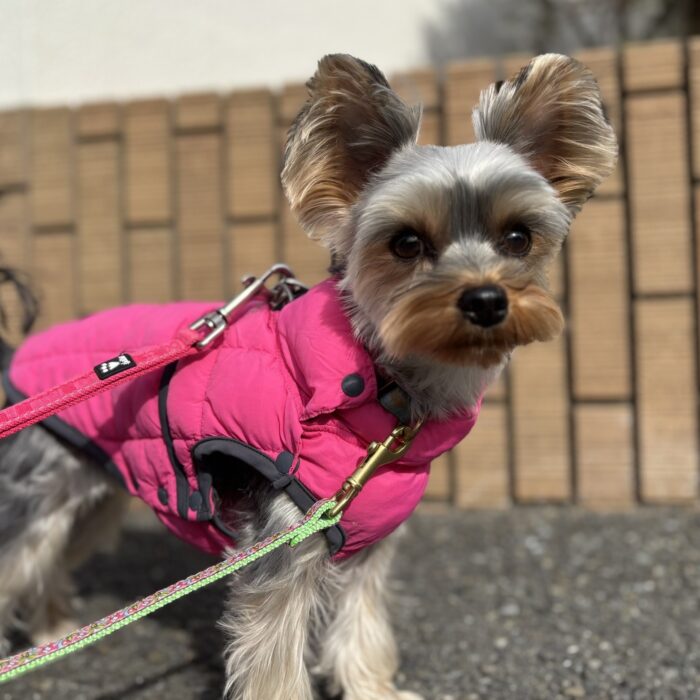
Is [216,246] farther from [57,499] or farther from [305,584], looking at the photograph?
[305,584]

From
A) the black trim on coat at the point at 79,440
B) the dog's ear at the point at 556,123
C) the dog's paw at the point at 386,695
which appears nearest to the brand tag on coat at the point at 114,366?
the black trim on coat at the point at 79,440

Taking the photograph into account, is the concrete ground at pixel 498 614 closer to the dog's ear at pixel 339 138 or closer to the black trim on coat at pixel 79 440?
the black trim on coat at pixel 79 440

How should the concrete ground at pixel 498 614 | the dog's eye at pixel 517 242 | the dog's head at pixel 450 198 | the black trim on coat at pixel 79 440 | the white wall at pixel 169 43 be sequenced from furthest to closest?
the white wall at pixel 169 43, the concrete ground at pixel 498 614, the black trim on coat at pixel 79 440, the dog's eye at pixel 517 242, the dog's head at pixel 450 198

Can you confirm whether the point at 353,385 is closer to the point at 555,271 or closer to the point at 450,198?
the point at 450,198

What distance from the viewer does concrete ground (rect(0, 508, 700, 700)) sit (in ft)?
9.20

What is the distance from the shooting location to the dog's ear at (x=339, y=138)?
2.14 meters

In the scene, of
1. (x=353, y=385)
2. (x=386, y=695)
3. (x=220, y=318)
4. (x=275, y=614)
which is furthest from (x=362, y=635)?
(x=220, y=318)

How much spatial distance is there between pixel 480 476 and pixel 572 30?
15.3 ft

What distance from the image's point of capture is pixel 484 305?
1900mm

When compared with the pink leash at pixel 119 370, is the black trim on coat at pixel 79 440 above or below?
below

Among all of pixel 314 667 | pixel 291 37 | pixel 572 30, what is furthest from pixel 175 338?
pixel 572 30

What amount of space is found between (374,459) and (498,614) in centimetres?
166

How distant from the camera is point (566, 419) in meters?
4.39

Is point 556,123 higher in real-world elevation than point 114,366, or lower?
higher
